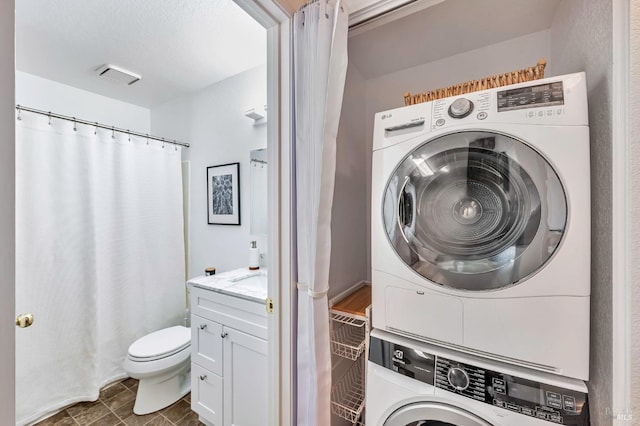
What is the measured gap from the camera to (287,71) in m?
1.11

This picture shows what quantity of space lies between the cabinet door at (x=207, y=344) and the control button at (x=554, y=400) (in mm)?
1460

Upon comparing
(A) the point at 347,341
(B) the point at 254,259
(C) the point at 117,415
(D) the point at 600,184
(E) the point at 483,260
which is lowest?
(C) the point at 117,415

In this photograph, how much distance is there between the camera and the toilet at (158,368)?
1749 millimetres

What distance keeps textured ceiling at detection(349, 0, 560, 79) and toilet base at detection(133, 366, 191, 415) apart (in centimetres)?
252

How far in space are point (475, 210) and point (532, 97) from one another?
376 mm

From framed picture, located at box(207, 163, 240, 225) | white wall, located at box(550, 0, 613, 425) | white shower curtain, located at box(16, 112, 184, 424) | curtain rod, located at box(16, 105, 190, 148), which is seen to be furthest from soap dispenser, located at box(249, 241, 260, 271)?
white wall, located at box(550, 0, 613, 425)

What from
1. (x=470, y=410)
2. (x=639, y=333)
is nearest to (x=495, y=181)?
(x=639, y=333)

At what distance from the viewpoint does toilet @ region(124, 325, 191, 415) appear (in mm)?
1749

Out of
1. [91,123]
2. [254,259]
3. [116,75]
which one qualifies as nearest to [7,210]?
[254,259]

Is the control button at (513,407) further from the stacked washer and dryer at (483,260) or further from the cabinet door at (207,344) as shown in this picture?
the cabinet door at (207,344)

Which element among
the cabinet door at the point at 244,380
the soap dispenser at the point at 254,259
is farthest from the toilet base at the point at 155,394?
the soap dispenser at the point at 254,259

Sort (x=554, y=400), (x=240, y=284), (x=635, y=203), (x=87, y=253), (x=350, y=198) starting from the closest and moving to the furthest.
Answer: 1. (x=635, y=203)
2. (x=554, y=400)
3. (x=350, y=198)
4. (x=240, y=284)
5. (x=87, y=253)

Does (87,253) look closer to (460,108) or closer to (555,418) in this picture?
(460,108)

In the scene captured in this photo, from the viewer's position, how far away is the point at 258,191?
81.1 inches
